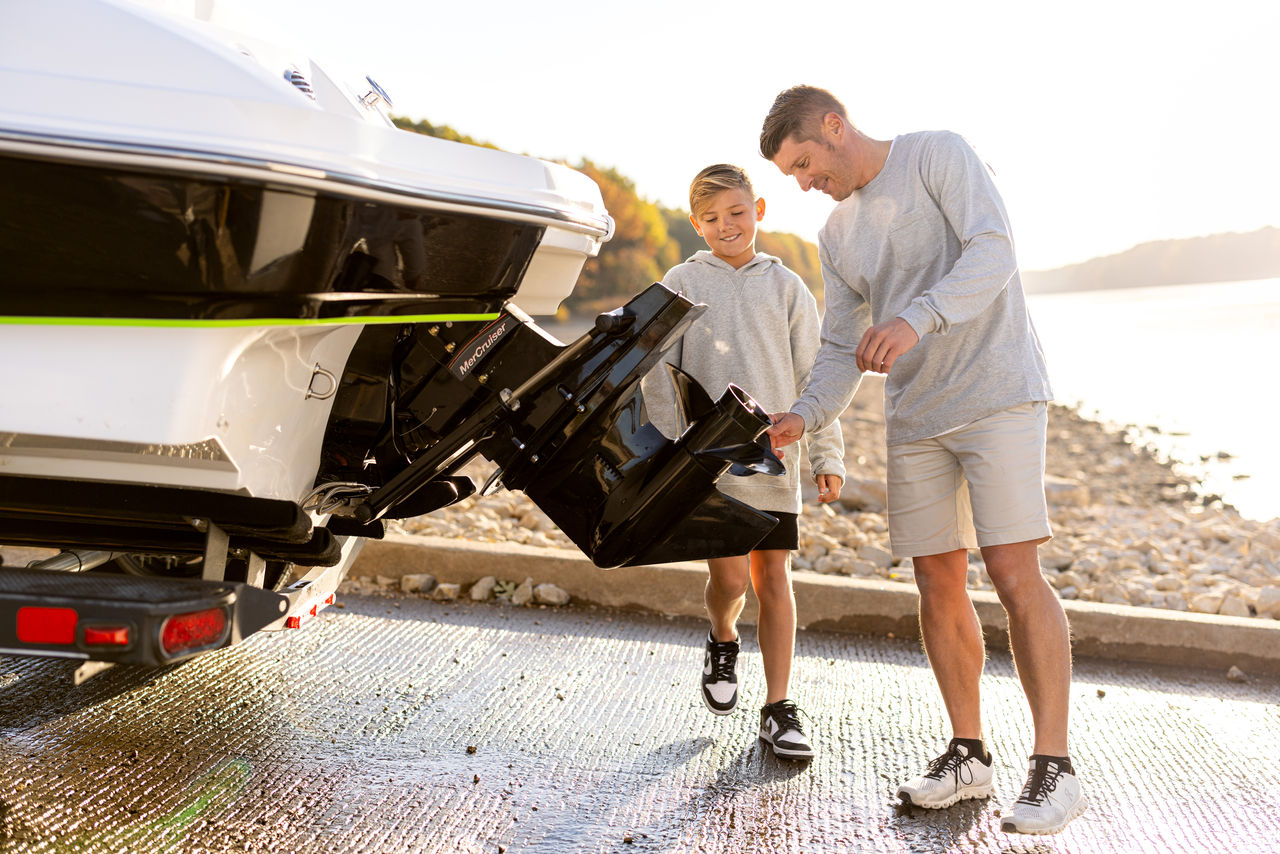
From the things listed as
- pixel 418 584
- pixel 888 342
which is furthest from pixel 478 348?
pixel 418 584

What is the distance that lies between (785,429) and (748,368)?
40cm

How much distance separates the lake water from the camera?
14.2 m

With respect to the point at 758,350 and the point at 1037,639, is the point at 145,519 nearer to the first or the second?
the point at 758,350

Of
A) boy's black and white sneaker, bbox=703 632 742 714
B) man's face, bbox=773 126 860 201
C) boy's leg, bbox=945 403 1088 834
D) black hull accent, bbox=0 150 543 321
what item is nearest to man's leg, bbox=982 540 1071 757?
boy's leg, bbox=945 403 1088 834

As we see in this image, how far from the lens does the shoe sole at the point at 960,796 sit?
9.72ft

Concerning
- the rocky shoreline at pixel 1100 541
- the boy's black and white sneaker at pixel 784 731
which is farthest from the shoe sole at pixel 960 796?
the rocky shoreline at pixel 1100 541

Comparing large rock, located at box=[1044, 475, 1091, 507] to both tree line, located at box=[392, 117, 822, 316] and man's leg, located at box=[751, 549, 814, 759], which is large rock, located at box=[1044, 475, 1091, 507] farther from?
tree line, located at box=[392, 117, 822, 316]

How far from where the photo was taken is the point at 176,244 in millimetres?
2209

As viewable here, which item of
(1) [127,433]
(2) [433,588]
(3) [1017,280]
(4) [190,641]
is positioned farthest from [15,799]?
(3) [1017,280]

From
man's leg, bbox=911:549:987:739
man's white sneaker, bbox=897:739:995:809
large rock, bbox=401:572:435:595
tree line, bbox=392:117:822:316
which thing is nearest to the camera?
man's white sneaker, bbox=897:739:995:809

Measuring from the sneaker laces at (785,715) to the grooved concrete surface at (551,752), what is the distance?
111 mm

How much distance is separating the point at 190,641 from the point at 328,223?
3.02 ft

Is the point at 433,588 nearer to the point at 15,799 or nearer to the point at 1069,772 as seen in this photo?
the point at 15,799

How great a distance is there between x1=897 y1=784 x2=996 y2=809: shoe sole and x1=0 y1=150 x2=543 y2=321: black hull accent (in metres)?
1.97
